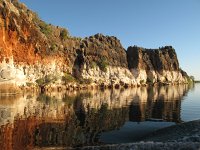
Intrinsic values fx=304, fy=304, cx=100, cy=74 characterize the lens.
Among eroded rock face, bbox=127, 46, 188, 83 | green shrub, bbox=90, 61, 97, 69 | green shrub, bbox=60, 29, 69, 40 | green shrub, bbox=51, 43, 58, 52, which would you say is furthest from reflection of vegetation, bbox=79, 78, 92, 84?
eroded rock face, bbox=127, 46, 188, 83

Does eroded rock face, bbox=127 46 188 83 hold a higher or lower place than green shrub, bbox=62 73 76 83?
higher

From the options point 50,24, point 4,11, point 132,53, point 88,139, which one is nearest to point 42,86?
point 4,11

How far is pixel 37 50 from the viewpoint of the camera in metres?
86.9

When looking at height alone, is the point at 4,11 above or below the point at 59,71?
above

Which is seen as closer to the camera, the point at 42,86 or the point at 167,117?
the point at 167,117

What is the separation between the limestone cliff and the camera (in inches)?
2904

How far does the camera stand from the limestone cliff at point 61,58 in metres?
73.8

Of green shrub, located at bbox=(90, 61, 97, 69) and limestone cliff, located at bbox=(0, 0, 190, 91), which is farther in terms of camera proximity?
green shrub, located at bbox=(90, 61, 97, 69)

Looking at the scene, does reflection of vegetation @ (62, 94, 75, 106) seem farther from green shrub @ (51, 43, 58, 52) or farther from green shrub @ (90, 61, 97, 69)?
green shrub @ (90, 61, 97, 69)

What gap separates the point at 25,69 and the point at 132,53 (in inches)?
3773

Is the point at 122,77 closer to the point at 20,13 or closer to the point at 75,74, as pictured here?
the point at 75,74

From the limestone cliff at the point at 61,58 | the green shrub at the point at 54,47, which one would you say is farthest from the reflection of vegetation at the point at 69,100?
the green shrub at the point at 54,47

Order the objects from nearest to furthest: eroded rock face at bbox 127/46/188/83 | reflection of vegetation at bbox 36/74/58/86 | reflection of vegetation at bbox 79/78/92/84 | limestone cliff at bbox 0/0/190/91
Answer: limestone cliff at bbox 0/0/190/91 < reflection of vegetation at bbox 36/74/58/86 < reflection of vegetation at bbox 79/78/92/84 < eroded rock face at bbox 127/46/188/83

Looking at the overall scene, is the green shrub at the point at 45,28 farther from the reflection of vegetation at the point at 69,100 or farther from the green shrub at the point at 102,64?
the reflection of vegetation at the point at 69,100
